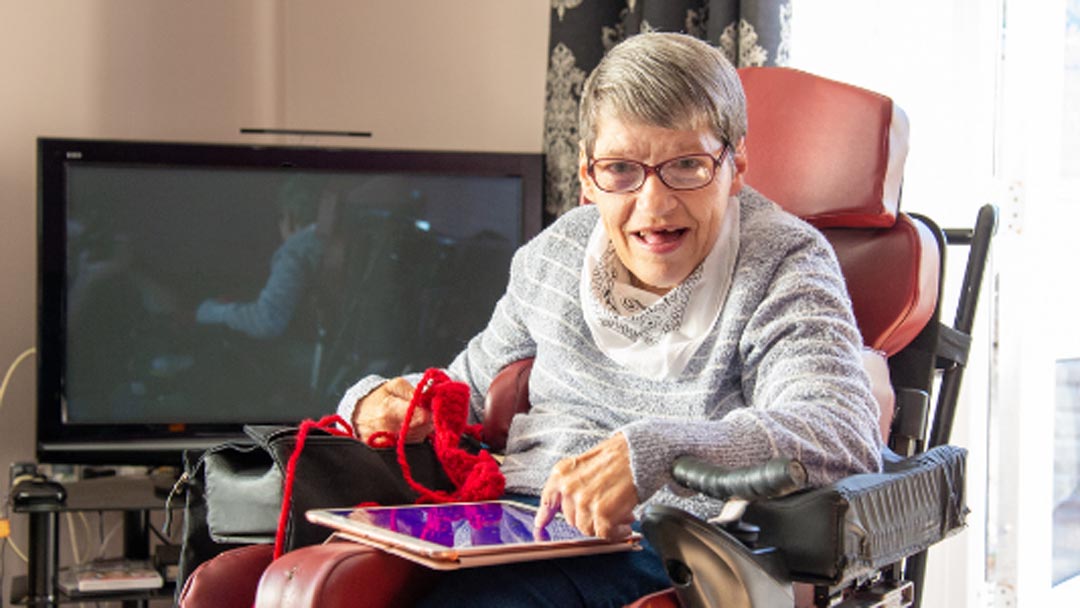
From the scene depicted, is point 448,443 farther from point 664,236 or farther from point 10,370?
point 10,370

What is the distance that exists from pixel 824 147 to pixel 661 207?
11.9 inches

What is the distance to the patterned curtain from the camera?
8.38 feet

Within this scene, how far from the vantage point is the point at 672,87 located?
1.44 m

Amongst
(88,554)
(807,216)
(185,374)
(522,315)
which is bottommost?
(88,554)

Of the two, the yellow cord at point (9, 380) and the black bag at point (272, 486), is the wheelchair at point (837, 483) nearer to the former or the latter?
the black bag at point (272, 486)

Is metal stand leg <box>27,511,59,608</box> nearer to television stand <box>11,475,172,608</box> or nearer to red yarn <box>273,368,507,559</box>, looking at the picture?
television stand <box>11,475,172,608</box>

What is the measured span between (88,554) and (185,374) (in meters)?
0.67

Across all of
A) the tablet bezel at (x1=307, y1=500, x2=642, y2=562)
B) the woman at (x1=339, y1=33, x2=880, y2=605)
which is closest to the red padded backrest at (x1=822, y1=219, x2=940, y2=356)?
the woman at (x1=339, y1=33, x2=880, y2=605)

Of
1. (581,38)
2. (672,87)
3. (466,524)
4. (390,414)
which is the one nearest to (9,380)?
(581,38)

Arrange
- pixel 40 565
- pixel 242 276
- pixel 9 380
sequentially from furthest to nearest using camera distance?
1. pixel 9 380
2. pixel 242 276
3. pixel 40 565

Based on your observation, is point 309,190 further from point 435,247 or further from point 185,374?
point 185,374

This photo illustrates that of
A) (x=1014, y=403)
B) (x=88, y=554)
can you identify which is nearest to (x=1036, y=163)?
(x=1014, y=403)

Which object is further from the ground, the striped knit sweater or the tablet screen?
the striped knit sweater

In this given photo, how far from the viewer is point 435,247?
2855 millimetres
